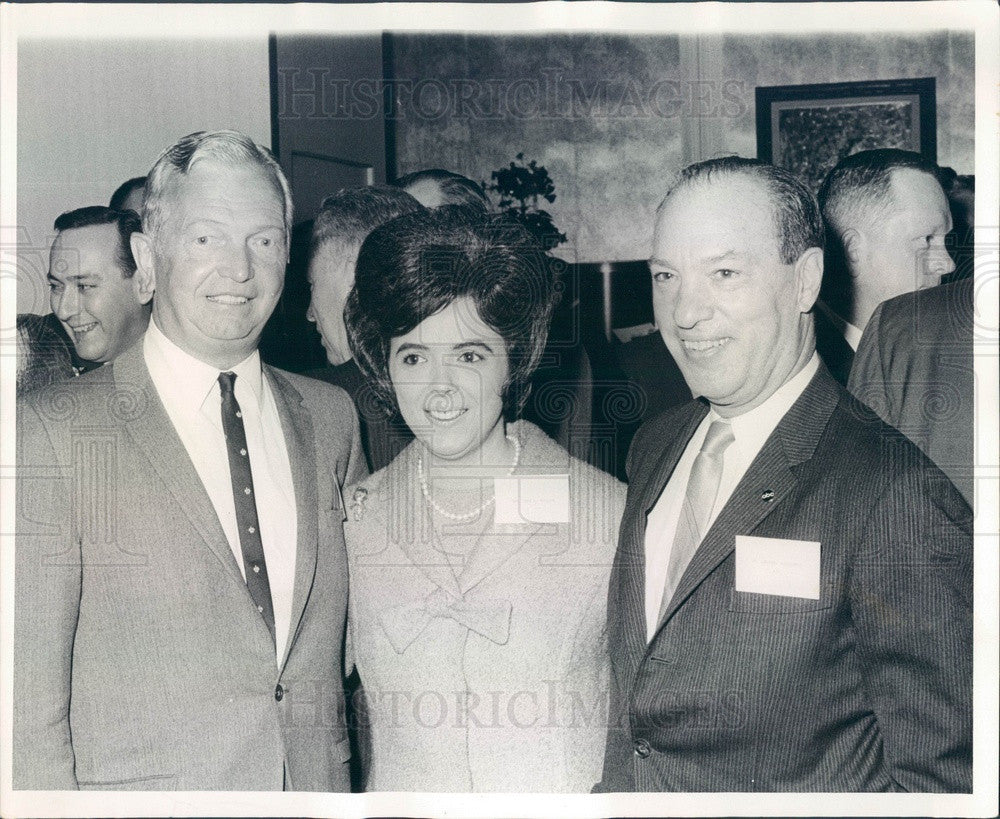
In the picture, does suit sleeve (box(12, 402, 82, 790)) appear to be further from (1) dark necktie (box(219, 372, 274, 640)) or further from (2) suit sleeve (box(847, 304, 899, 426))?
(2) suit sleeve (box(847, 304, 899, 426))

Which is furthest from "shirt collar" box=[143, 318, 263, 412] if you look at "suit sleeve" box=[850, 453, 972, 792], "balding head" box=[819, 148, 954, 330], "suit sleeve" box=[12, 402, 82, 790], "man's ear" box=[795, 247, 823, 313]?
"suit sleeve" box=[850, 453, 972, 792]

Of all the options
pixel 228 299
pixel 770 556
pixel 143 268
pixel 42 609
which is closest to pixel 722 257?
pixel 770 556

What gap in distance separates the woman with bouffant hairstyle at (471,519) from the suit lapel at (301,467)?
113 mm

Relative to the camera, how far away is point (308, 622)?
2775 millimetres

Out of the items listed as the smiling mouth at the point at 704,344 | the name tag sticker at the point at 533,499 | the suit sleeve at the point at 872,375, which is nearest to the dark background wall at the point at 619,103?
the smiling mouth at the point at 704,344

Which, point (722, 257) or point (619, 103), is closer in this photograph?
point (722, 257)

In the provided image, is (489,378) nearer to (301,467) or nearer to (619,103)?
(301,467)

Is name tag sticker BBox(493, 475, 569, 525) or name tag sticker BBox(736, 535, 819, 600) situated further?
name tag sticker BBox(493, 475, 569, 525)

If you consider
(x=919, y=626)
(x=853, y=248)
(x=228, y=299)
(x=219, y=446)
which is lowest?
(x=919, y=626)

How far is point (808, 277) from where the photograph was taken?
271cm

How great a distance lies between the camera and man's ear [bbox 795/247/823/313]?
2707mm

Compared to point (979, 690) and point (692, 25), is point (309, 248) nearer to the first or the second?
point (692, 25)

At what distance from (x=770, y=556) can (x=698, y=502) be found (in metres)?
0.25

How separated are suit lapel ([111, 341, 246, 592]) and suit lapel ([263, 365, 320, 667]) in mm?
188
